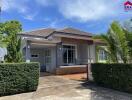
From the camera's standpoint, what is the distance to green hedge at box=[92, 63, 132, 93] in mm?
13344

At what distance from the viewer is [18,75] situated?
13273 mm

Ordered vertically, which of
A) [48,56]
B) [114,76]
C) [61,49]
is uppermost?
[61,49]

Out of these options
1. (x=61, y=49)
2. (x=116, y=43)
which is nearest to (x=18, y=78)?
(x=116, y=43)

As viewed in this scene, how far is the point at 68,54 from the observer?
25.6 meters

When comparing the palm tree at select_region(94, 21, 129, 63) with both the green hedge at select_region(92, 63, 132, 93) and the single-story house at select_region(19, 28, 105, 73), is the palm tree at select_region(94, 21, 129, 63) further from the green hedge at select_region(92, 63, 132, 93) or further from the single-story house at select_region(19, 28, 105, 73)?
the single-story house at select_region(19, 28, 105, 73)

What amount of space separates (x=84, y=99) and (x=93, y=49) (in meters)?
16.5

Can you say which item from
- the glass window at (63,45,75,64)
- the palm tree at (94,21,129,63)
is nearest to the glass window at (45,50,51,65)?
the glass window at (63,45,75,64)

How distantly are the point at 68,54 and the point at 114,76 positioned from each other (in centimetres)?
Answer: 1179

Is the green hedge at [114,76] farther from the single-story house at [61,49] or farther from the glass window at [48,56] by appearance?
the glass window at [48,56]

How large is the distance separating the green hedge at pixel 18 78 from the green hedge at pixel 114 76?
5.29 m

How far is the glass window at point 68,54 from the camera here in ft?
82.6

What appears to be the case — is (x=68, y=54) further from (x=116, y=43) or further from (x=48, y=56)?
(x=116, y=43)

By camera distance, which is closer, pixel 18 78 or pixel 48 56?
pixel 18 78

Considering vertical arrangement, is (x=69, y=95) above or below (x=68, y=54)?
below
